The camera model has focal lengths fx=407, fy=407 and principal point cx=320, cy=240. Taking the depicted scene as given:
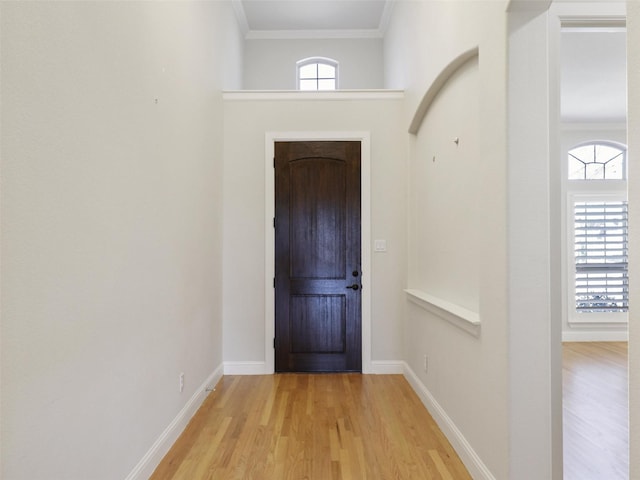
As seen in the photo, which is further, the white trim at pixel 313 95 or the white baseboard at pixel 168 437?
the white trim at pixel 313 95

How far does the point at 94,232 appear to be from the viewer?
162 centimetres

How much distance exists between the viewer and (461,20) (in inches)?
92.7

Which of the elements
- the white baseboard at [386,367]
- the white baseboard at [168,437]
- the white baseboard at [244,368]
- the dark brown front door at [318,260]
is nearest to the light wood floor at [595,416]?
the white baseboard at [386,367]

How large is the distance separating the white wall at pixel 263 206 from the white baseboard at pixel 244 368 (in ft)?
0.07

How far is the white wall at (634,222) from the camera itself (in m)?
0.99

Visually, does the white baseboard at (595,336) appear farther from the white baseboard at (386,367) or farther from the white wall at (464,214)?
the white wall at (464,214)

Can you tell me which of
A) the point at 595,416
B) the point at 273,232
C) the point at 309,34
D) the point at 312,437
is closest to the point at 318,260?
the point at 273,232

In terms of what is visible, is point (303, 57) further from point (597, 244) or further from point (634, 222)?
point (634, 222)

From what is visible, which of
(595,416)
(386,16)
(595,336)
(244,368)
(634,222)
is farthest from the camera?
(595,336)

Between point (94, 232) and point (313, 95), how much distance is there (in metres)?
2.83

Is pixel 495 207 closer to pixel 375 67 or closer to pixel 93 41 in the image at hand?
pixel 93 41

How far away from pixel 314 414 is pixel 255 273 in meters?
1.48

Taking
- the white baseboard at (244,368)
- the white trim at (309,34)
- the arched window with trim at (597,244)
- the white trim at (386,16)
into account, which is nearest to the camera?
the white baseboard at (244,368)

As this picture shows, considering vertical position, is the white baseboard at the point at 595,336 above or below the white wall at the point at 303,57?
below
